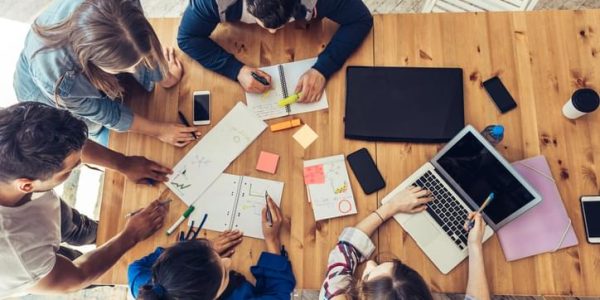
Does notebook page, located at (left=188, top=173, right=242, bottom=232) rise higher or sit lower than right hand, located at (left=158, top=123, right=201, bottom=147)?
lower

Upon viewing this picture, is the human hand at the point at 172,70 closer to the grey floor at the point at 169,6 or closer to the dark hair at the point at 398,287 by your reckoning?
the dark hair at the point at 398,287

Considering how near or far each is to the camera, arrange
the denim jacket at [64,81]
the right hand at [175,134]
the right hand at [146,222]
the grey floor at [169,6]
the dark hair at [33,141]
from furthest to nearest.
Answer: the grey floor at [169,6] < the right hand at [175,134] < the right hand at [146,222] < the denim jacket at [64,81] < the dark hair at [33,141]

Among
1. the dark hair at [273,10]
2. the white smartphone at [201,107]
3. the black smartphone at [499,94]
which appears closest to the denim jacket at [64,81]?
the white smartphone at [201,107]


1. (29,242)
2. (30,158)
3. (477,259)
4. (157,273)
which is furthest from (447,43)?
(29,242)

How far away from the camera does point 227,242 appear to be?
150cm

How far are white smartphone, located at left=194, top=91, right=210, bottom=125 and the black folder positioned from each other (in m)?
0.48

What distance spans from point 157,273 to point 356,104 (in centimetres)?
81

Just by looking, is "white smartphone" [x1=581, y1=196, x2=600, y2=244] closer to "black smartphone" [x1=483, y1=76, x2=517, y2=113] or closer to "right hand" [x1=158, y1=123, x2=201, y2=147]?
"black smartphone" [x1=483, y1=76, x2=517, y2=113]

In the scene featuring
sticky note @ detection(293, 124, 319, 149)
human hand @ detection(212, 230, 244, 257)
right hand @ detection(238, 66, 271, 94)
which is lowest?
human hand @ detection(212, 230, 244, 257)

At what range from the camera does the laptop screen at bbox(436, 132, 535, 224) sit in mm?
1411

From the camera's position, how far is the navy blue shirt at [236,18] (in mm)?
1636

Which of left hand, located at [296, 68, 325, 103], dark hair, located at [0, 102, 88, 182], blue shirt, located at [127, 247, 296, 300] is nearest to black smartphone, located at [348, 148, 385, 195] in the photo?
left hand, located at [296, 68, 325, 103]

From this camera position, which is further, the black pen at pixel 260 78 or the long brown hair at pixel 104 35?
the black pen at pixel 260 78

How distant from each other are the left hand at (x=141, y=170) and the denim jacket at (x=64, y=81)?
0.40 ft
